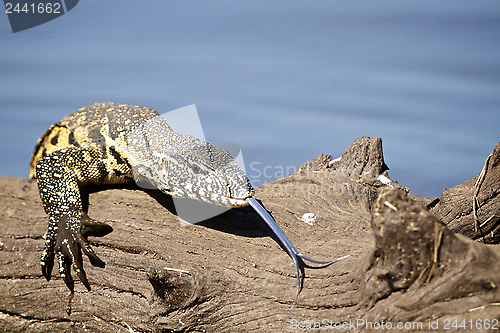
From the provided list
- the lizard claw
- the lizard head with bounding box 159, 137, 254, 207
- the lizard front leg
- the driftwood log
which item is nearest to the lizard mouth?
the lizard head with bounding box 159, 137, 254, 207

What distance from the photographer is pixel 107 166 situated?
456 cm

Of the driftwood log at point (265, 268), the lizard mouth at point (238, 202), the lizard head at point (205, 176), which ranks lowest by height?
the driftwood log at point (265, 268)

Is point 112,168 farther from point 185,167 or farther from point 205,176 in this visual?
point 205,176

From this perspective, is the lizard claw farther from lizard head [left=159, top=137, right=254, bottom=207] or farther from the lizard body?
lizard head [left=159, top=137, right=254, bottom=207]

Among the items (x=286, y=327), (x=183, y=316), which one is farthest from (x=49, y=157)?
(x=286, y=327)

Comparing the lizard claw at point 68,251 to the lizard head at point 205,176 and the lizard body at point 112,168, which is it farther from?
the lizard head at point 205,176

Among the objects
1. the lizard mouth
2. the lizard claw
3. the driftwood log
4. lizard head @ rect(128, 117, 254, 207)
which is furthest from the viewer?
lizard head @ rect(128, 117, 254, 207)

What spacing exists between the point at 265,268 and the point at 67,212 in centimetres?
210

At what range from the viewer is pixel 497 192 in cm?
421

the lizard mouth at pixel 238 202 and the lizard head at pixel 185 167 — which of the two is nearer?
the lizard mouth at pixel 238 202

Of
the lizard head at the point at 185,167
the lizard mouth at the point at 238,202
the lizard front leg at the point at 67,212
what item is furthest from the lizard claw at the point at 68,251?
the lizard mouth at the point at 238,202

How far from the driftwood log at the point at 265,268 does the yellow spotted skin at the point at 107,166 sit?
0.18 meters

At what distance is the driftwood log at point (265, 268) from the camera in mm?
2461

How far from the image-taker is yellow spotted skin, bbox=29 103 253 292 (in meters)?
3.68
